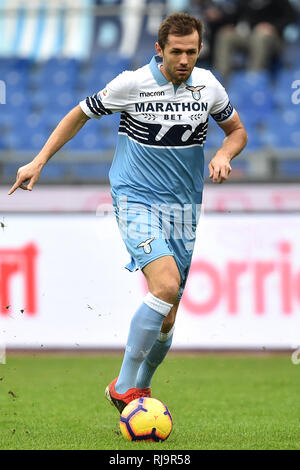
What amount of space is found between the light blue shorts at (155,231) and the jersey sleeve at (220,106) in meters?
0.57

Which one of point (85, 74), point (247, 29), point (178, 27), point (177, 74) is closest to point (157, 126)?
point (177, 74)

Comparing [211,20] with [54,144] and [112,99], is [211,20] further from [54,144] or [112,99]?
[54,144]

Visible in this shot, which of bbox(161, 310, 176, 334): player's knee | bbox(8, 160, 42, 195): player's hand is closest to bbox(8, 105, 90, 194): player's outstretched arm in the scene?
bbox(8, 160, 42, 195): player's hand

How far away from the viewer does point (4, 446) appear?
16.1 ft

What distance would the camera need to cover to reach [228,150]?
217 inches

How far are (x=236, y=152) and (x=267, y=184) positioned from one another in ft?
14.5

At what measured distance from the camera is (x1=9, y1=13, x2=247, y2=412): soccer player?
17.1 ft

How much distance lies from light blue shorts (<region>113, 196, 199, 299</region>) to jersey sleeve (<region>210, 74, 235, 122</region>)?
0.57 meters

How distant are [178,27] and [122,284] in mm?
4784

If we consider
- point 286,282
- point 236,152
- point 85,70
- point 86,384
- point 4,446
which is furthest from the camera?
point 85,70

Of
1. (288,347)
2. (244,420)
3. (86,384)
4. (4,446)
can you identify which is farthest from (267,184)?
(4,446)

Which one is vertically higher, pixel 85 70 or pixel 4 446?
→ pixel 85 70

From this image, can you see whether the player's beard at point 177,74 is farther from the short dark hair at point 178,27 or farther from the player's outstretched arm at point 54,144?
the player's outstretched arm at point 54,144
